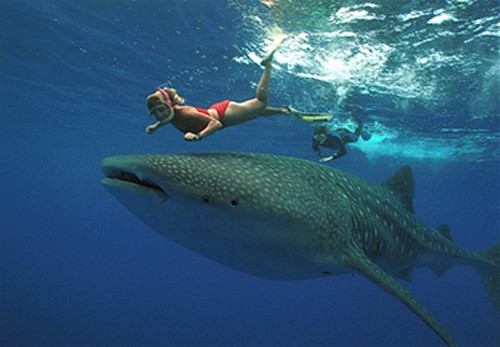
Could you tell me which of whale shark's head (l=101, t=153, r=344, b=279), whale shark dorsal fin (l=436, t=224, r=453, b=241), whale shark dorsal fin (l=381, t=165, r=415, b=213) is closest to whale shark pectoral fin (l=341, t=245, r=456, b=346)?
whale shark's head (l=101, t=153, r=344, b=279)

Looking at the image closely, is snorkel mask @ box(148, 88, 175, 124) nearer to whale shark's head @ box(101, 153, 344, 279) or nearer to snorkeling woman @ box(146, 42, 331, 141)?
snorkeling woman @ box(146, 42, 331, 141)

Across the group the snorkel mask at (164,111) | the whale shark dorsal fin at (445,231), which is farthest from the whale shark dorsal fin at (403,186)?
the snorkel mask at (164,111)

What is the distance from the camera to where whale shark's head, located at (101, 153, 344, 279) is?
263 centimetres

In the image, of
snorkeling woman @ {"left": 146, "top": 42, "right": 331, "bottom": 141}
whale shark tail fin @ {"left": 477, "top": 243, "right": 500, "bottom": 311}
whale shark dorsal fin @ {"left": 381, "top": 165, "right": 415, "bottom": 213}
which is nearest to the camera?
snorkeling woman @ {"left": 146, "top": 42, "right": 331, "bottom": 141}

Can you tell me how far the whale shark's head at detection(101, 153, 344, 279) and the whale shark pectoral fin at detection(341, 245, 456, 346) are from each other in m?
0.47

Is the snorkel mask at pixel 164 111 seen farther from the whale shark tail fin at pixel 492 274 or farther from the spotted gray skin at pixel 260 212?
the whale shark tail fin at pixel 492 274

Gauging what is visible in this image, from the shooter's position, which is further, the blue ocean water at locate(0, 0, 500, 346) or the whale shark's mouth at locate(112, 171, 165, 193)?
the blue ocean water at locate(0, 0, 500, 346)

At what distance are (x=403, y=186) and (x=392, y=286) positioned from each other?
349 centimetres

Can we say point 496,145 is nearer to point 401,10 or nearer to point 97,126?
point 401,10

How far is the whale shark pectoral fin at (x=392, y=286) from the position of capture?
2977 millimetres

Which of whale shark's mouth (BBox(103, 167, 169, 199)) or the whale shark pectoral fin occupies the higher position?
whale shark's mouth (BBox(103, 167, 169, 199))

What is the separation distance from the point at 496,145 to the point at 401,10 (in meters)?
18.3

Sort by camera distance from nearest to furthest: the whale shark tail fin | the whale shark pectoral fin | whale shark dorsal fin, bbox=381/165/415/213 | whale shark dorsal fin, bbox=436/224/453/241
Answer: the whale shark pectoral fin < whale shark dorsal fin, bbox=381/165/415/213 < whale shark dorsal fin, bbox=436/224/453/241 < the whale shark tail fin

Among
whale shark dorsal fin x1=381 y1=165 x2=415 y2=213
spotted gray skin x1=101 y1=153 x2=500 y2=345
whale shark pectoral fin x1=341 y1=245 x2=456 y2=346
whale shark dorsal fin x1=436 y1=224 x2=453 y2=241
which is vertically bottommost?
whale shark dorsal fin x1=436 y1=224 x2=453 y2=241
